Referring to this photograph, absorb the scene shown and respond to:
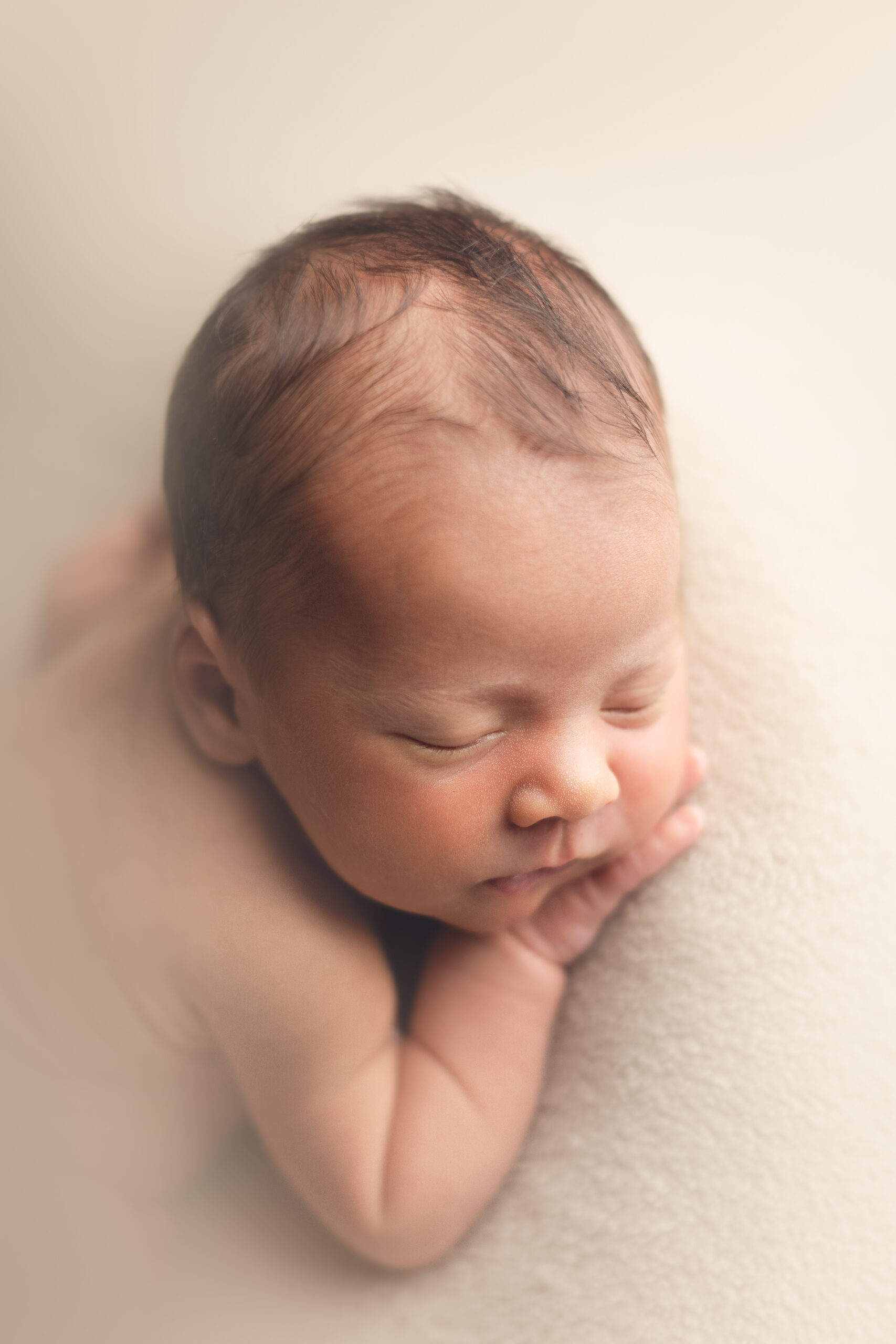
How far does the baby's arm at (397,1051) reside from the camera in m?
0.64

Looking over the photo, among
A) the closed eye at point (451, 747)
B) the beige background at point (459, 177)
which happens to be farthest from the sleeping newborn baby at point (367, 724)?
the beige background at point (459, 177)

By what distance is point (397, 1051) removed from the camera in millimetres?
737

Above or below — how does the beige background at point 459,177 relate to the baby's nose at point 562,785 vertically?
above

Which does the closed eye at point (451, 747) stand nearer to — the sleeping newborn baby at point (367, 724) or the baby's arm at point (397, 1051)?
the sleeping newborn baby at point (367, 724)

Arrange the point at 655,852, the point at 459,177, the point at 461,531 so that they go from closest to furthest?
the point at 461,531 < the point at 655,852 < the point at 459,177

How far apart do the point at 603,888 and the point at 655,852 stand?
0.15ft

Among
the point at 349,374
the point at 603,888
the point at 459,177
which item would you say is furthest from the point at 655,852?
the point at 459,177

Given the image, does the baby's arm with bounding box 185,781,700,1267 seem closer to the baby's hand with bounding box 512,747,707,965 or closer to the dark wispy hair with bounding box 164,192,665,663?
the baby's hand with bounding box 512,747,707,965

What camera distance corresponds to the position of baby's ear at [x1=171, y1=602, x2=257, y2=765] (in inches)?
24.5

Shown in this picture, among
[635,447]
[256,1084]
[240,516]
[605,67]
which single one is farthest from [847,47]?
[256,1084]

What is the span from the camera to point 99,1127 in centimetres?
59

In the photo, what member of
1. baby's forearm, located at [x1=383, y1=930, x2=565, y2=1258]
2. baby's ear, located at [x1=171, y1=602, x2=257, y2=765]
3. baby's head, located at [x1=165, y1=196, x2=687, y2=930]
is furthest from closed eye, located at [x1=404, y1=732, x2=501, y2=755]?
baby's forearm, located at [x1=383, y1=930, x2=565, y2=1258]

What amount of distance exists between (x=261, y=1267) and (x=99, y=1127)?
0.49ft

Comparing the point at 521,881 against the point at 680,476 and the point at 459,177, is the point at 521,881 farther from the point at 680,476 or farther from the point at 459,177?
the point at 459,177
